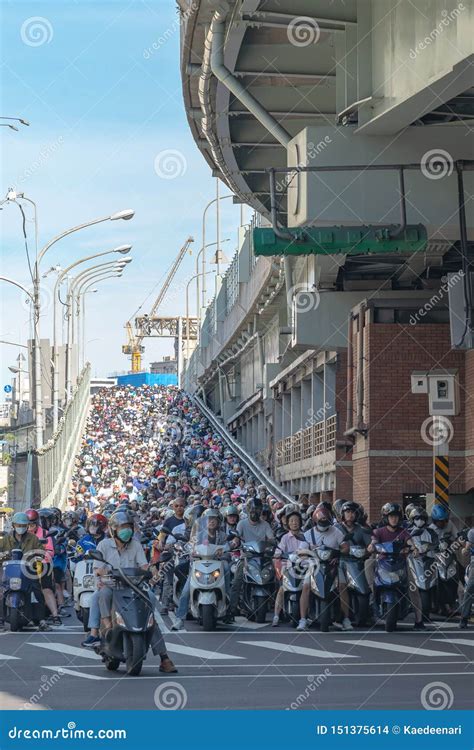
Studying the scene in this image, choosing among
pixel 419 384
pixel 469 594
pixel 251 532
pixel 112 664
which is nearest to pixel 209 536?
pixel 251 532

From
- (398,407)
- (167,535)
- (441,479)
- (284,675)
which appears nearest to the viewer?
(284,675)

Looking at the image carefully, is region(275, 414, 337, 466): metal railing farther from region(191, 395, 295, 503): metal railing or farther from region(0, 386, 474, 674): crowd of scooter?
region(0, 386, 474, 674): crowd of scooter

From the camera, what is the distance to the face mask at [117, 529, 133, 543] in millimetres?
15922

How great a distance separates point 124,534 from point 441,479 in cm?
1154

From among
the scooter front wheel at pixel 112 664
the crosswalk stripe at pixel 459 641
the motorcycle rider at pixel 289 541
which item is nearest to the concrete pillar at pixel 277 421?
the motorcycle rider at pixel 289 541

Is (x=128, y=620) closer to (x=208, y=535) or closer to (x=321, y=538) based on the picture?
(x=208, y=535)

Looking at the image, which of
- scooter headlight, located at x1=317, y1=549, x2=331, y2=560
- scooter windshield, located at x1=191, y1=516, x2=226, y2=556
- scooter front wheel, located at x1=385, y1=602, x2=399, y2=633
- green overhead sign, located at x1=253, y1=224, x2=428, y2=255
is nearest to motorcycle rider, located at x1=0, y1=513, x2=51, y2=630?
scooter windshield, located at x1=191, y1=516, x2=226, y2=556

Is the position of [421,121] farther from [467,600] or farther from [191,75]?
[467,600]

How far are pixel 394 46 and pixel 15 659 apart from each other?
890 centimetres

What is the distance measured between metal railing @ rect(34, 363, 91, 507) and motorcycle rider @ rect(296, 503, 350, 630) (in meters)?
20.9

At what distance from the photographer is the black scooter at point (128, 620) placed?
50.0ft

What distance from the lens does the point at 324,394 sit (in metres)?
38.3

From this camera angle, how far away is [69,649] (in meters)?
18.6

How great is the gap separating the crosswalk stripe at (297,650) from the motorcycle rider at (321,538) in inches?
78.0
